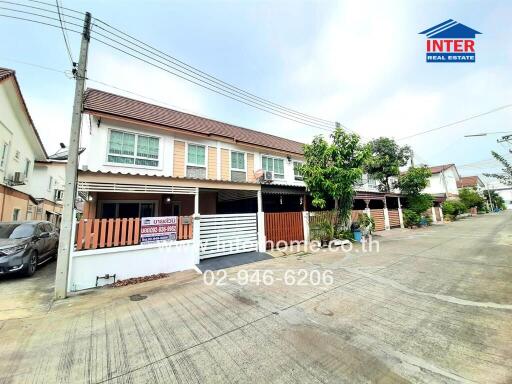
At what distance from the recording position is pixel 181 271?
296 inches

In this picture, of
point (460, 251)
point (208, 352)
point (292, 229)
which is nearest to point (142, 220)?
point (208, 352)

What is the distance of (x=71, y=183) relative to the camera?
18.5ft

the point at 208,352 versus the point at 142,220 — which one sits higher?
the point at 142,220

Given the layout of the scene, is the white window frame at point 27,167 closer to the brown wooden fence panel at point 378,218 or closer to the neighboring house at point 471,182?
the brown wooden fence panel at point 378,218

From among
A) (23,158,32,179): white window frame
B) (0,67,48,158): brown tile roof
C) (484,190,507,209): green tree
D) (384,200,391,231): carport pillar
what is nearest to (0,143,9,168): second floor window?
(0,67,48,158): brown tile roof

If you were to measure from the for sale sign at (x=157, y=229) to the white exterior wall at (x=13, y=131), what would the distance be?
1022cm

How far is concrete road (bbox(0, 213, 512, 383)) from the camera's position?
2.66 m

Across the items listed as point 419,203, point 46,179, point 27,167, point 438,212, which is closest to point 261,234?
point 27,167

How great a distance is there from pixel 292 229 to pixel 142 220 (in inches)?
280

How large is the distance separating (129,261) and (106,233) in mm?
1092

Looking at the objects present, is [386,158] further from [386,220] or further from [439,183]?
[439,183]

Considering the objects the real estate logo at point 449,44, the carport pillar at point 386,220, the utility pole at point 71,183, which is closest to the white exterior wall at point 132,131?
the utility pole at point 71,183

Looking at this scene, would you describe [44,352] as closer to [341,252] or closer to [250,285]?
[250,285]

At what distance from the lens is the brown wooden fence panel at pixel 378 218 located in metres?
17.3
